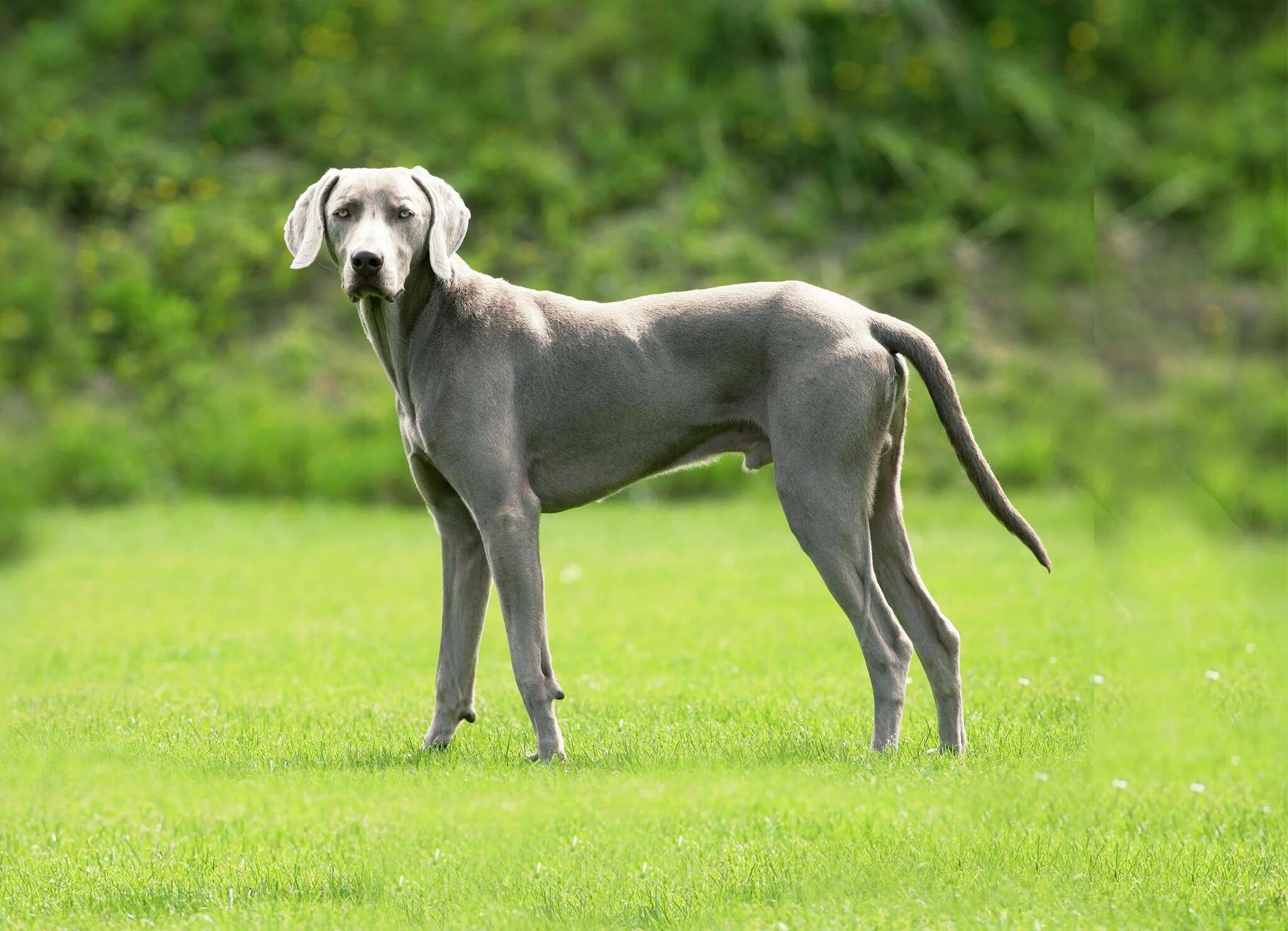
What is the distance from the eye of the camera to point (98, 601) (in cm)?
1110

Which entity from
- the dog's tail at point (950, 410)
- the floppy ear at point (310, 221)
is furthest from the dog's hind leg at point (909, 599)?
the floppy ear at point (310, 221)

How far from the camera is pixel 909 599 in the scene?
21.9 ft

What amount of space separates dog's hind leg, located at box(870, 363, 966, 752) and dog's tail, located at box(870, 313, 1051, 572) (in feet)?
0.48

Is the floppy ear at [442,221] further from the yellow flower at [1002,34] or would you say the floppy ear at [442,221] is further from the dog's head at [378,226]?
the yellow flower at [1002,34]

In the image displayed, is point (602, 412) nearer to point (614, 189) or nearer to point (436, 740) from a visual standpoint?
point (436, 740)

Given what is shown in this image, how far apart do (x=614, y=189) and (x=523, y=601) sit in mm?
11714

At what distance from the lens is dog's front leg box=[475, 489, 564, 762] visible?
6449mm

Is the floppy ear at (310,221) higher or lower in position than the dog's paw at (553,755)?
higher

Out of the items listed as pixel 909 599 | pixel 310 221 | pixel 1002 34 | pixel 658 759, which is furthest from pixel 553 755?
pixel 1002 34

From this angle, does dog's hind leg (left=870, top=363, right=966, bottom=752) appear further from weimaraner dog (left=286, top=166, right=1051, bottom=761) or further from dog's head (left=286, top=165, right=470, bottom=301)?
dog's head (left=286, top=165, right=470, bottom=301)

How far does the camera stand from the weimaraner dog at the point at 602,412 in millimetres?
6422

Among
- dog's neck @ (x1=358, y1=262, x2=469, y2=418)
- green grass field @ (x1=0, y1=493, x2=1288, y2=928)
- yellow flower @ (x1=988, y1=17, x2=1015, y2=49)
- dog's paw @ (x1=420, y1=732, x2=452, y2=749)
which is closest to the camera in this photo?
green grass field @ (x1=0, y1=493, x2=1288, y2=928)

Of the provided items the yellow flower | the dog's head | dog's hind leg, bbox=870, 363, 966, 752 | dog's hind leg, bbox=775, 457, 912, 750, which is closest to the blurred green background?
the yellow flower

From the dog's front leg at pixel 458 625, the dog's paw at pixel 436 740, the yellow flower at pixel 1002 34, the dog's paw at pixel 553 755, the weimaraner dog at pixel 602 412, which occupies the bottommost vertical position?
the dog's paw at pixel 436 740
